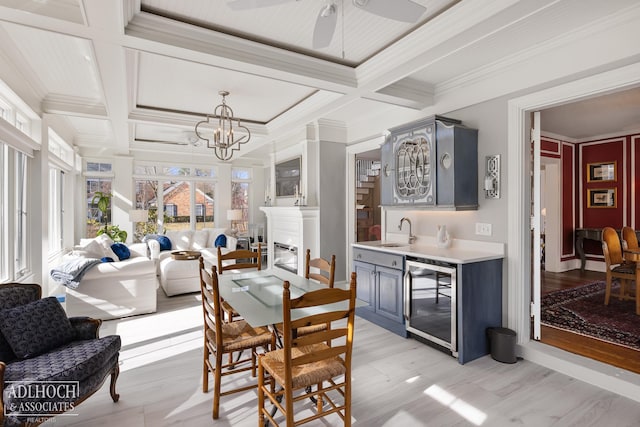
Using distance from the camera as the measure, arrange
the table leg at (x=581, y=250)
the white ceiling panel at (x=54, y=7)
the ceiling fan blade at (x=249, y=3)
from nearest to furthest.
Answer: the ceiling fan blade at (x=249, y=3), the white ceiling panel at (x=54, y=7), the table leg at (x=581, y=250)

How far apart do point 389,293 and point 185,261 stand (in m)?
3.30

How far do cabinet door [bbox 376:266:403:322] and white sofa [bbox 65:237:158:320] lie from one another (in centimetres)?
287

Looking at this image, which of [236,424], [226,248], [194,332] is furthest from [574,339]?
[226,248]

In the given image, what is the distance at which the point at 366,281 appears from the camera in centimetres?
397

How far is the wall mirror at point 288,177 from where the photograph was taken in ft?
18.9

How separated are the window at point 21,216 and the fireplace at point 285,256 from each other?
342cm

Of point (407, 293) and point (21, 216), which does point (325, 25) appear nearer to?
point (407, 293)

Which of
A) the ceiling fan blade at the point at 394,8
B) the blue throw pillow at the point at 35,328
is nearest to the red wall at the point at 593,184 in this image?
the ceiling fan blade at the point at 394,8

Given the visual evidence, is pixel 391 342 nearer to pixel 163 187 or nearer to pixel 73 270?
pixel 73 270

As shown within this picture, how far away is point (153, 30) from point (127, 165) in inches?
233

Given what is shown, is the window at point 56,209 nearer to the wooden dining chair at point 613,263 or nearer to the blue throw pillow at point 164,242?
the blue throw pillow at point 164,242

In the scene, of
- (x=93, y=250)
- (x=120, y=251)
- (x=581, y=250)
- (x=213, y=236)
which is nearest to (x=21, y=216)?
(x=93, y=250)

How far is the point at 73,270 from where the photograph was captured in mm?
3820

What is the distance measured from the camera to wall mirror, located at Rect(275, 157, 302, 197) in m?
5.75
